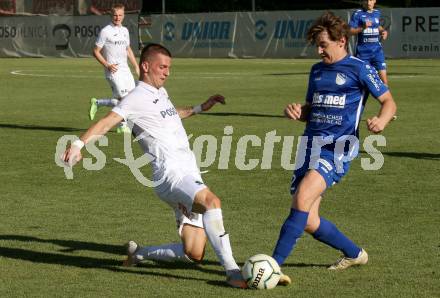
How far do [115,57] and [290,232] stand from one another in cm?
1222

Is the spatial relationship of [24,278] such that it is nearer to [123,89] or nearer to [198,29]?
[123,89]

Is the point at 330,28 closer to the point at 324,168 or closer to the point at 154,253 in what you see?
the point at 324,168

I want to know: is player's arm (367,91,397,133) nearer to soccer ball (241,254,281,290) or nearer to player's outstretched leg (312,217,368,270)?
player's outstretched leg (312,217,368,270)

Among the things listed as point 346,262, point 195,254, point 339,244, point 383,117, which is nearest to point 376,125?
point 383,117

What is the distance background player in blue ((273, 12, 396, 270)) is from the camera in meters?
7.89

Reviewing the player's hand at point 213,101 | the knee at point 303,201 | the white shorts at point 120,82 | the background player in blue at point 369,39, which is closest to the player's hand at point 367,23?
the background player in blue at point 369,39

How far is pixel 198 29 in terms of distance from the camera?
50344mm

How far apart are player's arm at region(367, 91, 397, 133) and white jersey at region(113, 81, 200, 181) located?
1420 millimetres

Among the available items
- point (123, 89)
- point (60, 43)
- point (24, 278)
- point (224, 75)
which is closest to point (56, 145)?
Result: point (123, 89)

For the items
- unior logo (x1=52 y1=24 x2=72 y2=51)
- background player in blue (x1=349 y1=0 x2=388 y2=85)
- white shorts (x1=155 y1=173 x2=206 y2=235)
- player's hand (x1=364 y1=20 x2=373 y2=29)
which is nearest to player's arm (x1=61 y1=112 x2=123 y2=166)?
white shorts (x1=155 y1=173 x2=206 y2=235)

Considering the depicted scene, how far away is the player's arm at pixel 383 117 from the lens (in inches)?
299

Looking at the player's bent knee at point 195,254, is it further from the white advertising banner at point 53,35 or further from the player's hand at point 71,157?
the white advertising banner at point 53,35

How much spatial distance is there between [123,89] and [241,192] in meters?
7.38

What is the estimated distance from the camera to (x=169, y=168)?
26.0 ft
